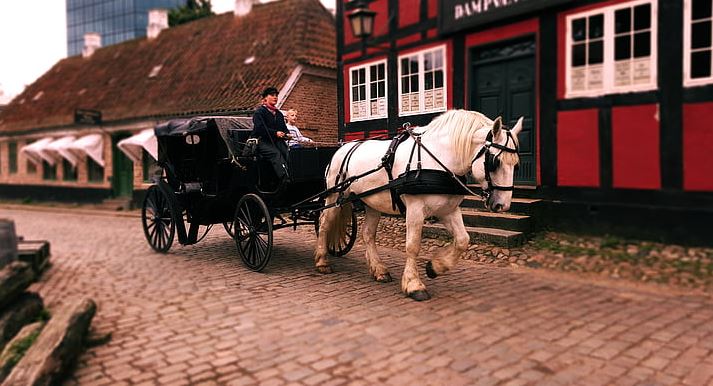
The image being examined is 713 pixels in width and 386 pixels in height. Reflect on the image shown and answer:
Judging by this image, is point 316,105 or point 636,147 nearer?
point 636,147

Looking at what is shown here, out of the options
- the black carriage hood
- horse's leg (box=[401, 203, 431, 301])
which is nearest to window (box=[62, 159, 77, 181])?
the black carriage hood

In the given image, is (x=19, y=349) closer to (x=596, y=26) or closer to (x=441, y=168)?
(x=441, y=168)

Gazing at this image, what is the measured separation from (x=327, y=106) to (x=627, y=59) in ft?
30.2

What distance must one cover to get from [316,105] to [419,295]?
10804mm

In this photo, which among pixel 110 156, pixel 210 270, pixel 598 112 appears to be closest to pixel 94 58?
pixel 110 156

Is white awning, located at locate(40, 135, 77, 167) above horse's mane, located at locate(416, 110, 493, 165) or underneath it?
above

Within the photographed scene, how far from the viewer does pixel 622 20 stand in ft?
25.8

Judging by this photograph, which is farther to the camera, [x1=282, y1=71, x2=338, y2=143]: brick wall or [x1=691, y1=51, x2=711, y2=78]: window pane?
[x1=282, y1=71, x2=338, y2=143]: brick wall

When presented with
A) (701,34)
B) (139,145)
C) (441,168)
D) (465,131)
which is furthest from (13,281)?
(139,145)

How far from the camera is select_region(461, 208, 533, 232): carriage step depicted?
26.1ft

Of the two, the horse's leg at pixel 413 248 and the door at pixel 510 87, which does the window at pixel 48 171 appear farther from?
the horse's leg at pixel 413 248

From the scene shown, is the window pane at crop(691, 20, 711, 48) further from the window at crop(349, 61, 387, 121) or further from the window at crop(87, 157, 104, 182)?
the window at crop(87, 157, 104, 182)

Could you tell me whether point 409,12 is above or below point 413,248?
above

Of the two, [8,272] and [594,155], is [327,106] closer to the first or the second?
[594,155]
